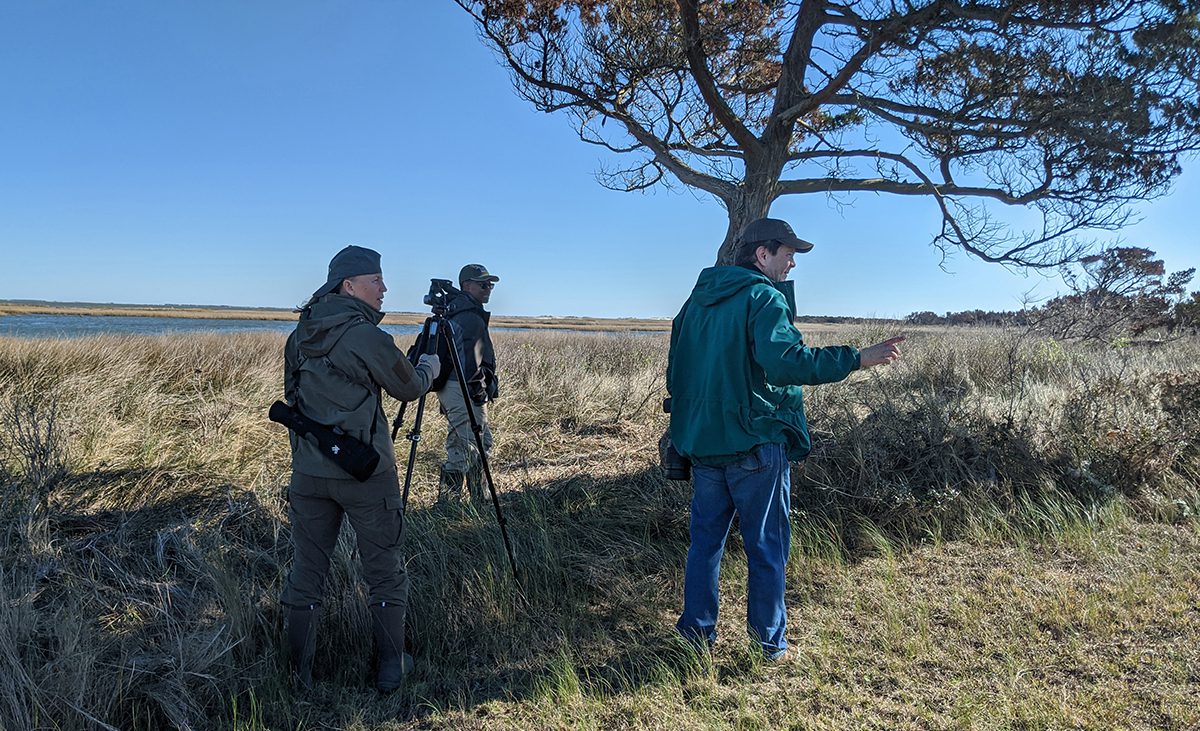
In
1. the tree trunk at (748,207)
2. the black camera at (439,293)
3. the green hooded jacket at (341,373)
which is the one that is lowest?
the green hooded jacket at (341,373)

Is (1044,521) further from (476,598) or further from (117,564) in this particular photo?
(117,564)

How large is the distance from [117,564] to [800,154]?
21.2 feet

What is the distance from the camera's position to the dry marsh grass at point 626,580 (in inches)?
105

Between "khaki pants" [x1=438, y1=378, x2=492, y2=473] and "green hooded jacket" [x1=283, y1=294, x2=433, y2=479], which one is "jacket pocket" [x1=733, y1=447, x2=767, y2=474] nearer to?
"green hooded jacket" [x1=283, y1=294, x2=433, y2=479]

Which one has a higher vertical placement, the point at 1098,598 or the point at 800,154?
the point at 800,154

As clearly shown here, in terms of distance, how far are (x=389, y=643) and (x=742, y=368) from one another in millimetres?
1959

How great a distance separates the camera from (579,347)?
16.5 meters

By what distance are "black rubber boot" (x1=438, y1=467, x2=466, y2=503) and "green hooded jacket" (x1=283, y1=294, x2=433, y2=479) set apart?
232 centimetres

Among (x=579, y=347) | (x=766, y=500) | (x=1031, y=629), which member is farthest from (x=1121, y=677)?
(x=579, y=347)

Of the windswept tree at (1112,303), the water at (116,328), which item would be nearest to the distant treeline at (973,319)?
the windswept tree at (1112,303)

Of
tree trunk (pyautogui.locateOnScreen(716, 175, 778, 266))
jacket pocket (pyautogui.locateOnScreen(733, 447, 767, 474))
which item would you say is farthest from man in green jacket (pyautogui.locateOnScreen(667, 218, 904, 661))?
tree trunk (pyautogui.locateOnScreen(716, 175, 778, 266))

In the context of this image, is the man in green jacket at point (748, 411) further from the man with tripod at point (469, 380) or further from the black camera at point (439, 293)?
the man with tripod at point (469, 380)

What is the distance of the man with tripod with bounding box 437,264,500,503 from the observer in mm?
5160

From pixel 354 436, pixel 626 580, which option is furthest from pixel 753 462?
pixel 354 436
